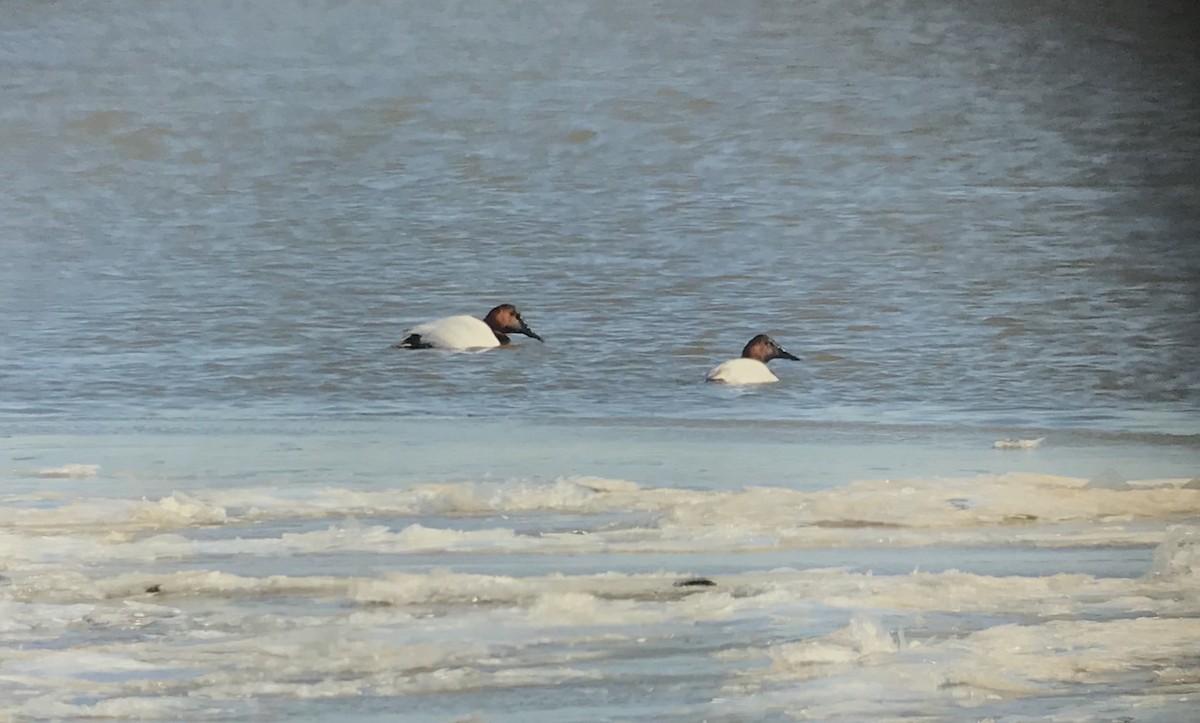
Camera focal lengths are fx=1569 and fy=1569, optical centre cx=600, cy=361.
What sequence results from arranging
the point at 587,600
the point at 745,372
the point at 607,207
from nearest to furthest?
the point at 587,600 < the point at 745,372 < the point at 607,207

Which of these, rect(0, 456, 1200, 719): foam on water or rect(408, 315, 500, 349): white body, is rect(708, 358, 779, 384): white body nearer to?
rect(0, 456, 1200, 719): foam on water

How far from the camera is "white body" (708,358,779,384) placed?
272 centimetres

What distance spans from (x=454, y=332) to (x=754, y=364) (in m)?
0.53

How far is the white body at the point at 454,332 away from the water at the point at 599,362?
5cm

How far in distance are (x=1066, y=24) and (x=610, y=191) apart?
3.02 ft

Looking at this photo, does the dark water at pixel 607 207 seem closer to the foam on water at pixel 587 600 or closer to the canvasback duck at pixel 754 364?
the canvasback duck at pixel 754 364

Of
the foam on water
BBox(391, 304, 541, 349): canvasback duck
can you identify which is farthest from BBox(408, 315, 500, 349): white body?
the foam on water

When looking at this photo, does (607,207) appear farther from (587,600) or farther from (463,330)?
(587,600)

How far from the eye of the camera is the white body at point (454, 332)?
2.71 meters

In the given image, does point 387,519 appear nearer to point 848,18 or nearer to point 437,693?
point 437,693

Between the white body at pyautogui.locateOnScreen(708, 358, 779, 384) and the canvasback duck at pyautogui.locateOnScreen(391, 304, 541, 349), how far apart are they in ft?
1.11

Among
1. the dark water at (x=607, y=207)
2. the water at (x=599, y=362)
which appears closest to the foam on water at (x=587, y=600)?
the water at (x=599, y=362)

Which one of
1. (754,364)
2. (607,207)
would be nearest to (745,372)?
(754,364)

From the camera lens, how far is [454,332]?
275 centimetres
